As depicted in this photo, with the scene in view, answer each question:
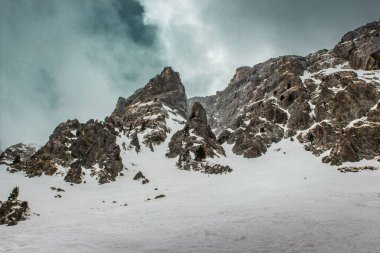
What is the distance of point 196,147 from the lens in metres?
78.2

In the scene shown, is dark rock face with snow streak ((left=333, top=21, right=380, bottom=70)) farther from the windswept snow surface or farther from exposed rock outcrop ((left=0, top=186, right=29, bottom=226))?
exposed rock outcrop ((left=0, top=186, right=29, bottom=226))

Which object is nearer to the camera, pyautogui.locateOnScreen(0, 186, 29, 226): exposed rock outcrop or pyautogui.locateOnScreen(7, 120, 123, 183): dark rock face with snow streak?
pyautogui.locateOnScreen(0, 186, 29, 226): exposed rock outcrop

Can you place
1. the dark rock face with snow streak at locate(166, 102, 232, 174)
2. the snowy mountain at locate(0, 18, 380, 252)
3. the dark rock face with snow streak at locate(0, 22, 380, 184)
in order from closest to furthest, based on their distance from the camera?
1. the snowy mountain at locate(0, 18, 380, 252)
2. the dark rock face with snow streak at locate(0, 22, 380, 184)
3. the dark rock face with snow streak at locate(166, 102, 232, 174)

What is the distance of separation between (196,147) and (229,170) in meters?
13.8

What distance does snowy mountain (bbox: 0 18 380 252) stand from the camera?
19578 millimetres

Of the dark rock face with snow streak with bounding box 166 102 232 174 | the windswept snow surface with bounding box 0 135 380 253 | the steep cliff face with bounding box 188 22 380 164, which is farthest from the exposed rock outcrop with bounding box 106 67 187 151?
the windswept snow surface with bounding box 0 135 380 253

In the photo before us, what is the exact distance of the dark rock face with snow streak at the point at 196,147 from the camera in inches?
2788

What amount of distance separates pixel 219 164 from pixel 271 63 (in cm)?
7652

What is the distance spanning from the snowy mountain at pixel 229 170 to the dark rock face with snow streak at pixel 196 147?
0.35m

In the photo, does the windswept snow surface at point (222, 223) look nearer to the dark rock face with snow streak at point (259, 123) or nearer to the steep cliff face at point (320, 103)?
the dark rock face with snow streak at point (259, 123)

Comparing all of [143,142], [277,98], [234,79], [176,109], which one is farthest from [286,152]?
[234,79]

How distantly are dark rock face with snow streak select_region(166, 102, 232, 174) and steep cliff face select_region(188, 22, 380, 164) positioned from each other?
9.52 metres

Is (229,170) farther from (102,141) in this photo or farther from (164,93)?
(164,93)

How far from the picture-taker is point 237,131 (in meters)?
97.1
